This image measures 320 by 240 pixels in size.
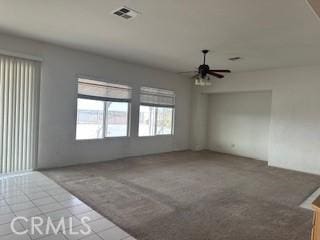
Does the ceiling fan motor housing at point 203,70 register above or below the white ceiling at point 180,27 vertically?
below

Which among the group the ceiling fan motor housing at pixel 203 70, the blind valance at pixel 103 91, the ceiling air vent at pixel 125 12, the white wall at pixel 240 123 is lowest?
the white wall at pixel 240 123

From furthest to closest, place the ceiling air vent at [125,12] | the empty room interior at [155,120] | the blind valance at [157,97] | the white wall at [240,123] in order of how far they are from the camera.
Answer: the white wall at [240,123], the blind valance at [157,97], the ceiling air vent at [125,12], the empty room interior at [155,120]

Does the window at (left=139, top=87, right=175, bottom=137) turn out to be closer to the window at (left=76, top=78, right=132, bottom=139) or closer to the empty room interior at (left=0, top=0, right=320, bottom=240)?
the empty room interior at (left=0, top=0, right=320, bottom=240)

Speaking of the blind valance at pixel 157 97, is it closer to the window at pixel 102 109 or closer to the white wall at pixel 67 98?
the white wall at pixel 67 98

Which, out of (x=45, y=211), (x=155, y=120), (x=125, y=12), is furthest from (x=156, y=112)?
(x=45, y=211)

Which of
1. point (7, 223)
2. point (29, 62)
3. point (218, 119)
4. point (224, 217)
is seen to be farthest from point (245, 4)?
point (218, 119)

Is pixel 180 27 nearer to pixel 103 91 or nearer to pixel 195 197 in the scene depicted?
pixel 195 197

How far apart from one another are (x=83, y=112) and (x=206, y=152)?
4.43 metres

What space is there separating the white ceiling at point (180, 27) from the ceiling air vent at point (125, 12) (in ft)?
0.32

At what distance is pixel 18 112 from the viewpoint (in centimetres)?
444

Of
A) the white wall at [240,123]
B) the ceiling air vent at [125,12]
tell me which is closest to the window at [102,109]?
the ceiling air vent at [125,12]

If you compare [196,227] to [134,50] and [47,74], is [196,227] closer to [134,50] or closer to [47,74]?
[134,50]

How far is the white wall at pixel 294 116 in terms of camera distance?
18.1 feet

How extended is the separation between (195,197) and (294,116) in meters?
3.82
